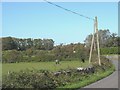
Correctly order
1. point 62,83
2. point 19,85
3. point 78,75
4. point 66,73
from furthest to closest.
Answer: point 78,75
point 66,73
point 62,83
point 19,85

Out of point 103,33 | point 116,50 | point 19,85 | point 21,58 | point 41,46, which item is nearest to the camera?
point 19,85

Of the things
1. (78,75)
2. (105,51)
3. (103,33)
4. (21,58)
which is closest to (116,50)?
(105,51)

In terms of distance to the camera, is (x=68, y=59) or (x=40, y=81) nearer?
(x=40, y=81)

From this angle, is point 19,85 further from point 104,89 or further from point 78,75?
point 78,75

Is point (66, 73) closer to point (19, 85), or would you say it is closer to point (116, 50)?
point (19, 85)

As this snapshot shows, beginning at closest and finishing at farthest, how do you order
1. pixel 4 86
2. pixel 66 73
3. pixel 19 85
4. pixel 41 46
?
pixel 4 86
pixel 19 85
pixel 66 73
pixel 41 46

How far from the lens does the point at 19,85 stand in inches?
626

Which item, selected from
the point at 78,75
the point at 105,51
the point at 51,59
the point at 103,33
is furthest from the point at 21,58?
the point at 103,33

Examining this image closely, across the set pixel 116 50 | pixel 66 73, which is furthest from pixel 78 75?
pixel 116 50

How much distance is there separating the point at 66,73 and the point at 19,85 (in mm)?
9022

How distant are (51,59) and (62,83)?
Answer: 63287mm

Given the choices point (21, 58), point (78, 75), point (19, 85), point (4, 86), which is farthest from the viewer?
point (21, 58)

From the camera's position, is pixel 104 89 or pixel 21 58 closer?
pixel 104 89

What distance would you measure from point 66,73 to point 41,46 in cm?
11908
